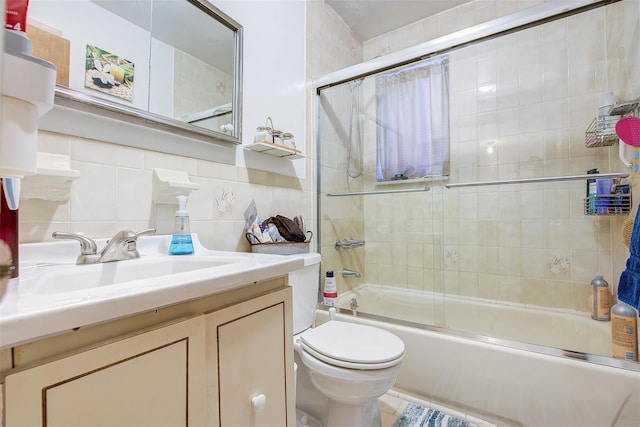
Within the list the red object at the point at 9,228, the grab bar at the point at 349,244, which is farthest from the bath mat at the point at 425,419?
the red object at the point at 9,228

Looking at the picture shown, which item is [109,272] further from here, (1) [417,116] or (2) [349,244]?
(1) [417,116]

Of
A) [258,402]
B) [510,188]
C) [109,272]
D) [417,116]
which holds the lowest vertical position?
[258,402]

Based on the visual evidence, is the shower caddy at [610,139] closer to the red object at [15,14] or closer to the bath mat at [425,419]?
the bath mat at [425,419]

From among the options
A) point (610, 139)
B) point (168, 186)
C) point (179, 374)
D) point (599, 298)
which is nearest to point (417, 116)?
point (610, 139)

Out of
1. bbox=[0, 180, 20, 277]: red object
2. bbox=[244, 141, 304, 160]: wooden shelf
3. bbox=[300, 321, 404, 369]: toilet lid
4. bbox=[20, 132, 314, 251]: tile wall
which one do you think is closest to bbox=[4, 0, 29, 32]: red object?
bbox=[0, 180, 20, 277]: red object

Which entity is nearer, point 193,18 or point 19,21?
point 19,21

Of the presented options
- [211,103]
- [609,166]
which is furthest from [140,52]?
[609,166]

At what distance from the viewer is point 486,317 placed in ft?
5.72

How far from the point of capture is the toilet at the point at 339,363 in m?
0.98

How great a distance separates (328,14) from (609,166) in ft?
6.44

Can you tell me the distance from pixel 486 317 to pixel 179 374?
180 centimetres

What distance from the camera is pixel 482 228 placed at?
1.92 meters

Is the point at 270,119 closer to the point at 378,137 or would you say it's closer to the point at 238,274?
the point at 378,137

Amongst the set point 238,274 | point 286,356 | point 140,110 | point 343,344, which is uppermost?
point 140,110
